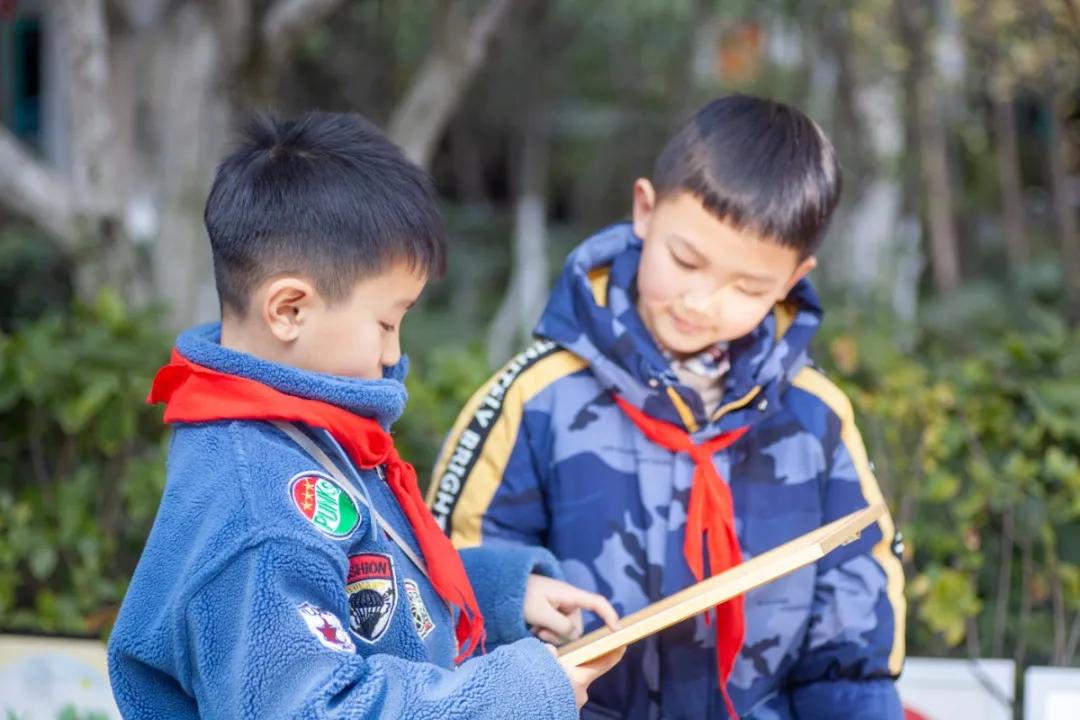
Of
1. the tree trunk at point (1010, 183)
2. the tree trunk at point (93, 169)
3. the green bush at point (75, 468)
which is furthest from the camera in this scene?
the tree trunk at point (1010, 183)

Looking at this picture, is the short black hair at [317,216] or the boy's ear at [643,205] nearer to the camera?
the short black hair at [317,216]

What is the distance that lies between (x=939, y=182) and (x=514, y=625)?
798 centimetres

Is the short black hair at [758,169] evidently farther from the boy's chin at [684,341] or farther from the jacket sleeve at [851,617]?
the jacket sleeve at [851,617]

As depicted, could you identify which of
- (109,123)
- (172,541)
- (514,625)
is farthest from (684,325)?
(109,123)

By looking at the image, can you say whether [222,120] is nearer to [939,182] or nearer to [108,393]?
[108,393]

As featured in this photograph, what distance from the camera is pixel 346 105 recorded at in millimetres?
12656

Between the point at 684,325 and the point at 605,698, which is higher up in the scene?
the point at 684,325

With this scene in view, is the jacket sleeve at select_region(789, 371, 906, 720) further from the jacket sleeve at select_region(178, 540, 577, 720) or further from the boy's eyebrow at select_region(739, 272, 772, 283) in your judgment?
the jacket sleeve at select_region(178, 540, 577, 720)

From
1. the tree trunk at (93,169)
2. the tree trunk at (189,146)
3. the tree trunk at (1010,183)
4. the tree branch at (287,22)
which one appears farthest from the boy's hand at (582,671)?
the tree trunk at (1010,183)

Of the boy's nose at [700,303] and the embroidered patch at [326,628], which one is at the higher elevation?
the boy's nose at [700,303]

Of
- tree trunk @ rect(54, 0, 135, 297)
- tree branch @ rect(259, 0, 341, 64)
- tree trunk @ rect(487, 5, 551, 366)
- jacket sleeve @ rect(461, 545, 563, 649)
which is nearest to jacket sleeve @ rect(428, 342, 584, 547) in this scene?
jacket sleeve @ rect(461, 545, 563, 649)

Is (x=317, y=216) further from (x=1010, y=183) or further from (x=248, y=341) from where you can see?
(x=1010, y=183)

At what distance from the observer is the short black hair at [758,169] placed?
207cm

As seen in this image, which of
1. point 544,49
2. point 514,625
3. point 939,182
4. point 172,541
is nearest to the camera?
point 172,541
